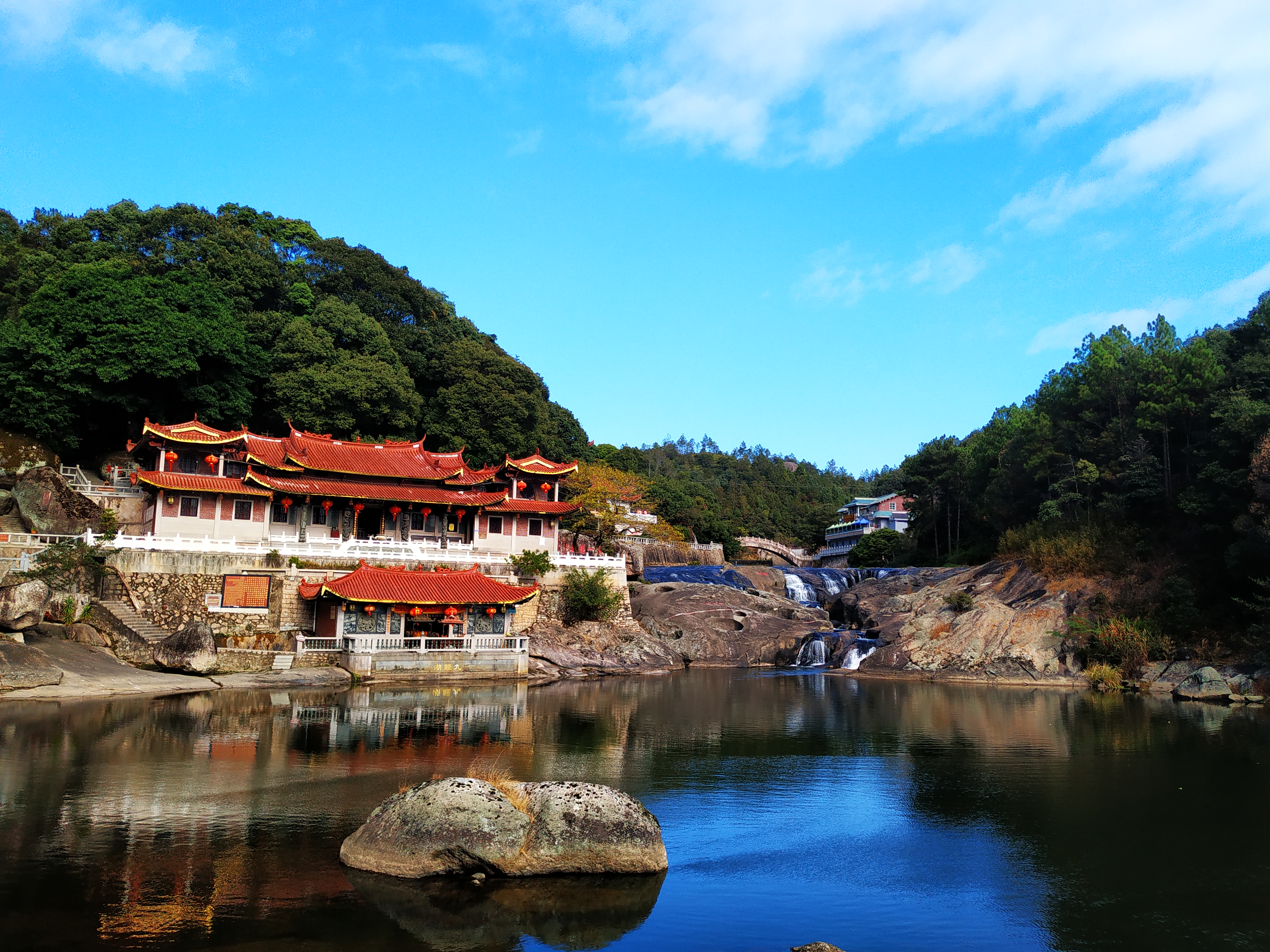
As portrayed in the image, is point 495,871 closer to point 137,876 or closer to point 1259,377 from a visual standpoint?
point 137,876

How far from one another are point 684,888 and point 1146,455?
3392 centimetres

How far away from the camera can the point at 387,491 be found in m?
37.1

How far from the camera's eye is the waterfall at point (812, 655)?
40469 millimetres

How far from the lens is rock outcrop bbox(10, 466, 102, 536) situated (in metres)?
32.6

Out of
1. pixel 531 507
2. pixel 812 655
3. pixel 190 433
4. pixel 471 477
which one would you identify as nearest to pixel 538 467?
pixel 531 507

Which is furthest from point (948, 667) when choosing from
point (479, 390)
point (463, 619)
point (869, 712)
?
point (479, 390)

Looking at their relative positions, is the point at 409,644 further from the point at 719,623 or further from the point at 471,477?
the point at 719,623

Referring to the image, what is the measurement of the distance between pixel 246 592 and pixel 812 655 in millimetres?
23982

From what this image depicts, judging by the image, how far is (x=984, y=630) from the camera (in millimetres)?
36969

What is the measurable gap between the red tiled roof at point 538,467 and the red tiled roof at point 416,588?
6489 mm

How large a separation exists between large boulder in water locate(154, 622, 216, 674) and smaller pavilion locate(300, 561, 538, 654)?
151 inches

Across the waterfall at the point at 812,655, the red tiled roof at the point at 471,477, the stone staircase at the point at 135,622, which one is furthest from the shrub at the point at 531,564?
the stone staircase at the point at 135,622

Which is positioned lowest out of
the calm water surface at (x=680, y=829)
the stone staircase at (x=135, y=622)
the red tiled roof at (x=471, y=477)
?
the calm water surface at (x=680, y=829)

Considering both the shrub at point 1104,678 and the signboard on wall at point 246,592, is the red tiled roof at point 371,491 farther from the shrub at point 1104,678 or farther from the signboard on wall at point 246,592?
the shrub at point 1104,678
